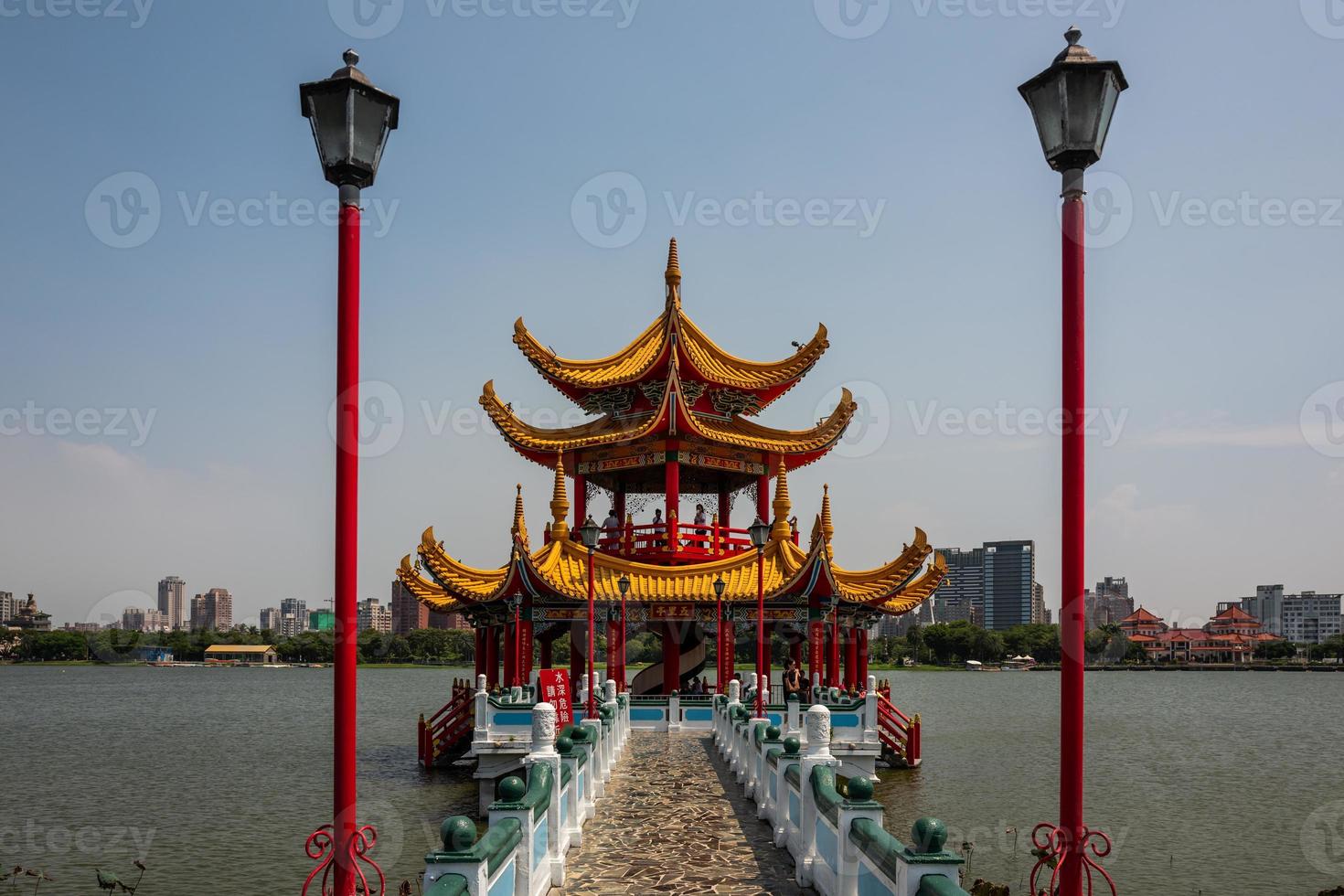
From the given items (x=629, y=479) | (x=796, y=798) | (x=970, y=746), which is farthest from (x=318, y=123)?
(x=970, y=746)

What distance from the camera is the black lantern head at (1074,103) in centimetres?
720

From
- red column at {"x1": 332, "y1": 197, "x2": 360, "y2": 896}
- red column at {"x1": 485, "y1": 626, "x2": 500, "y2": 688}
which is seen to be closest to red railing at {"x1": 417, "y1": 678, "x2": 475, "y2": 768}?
red column at {"x1": 485, "y1": 626, "x2": 500, "y2": 688}

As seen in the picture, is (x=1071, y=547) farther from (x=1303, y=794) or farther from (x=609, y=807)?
(x=1303, y=794)

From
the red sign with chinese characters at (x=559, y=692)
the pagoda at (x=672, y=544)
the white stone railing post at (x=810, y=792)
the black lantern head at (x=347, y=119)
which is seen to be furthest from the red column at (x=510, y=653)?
the black lantern head at (x=347, y=119)

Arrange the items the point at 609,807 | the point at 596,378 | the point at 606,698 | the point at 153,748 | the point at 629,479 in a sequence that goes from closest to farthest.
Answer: the point at 609,807
the point at 606,698
the point at 596,378
the point at 629,479
the point at 153,748

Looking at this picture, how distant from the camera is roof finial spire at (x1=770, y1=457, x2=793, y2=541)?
1251 inches

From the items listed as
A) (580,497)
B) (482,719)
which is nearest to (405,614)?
(580,497)

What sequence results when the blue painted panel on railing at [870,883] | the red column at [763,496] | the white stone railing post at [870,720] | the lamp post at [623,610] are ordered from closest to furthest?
the blue painted panel on railing at [870,883], the white stone railing post at [870,720], the lamp post at [623,610], the red column at [763,496]

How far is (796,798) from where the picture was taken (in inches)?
483

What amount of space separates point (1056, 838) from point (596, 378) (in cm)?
2663

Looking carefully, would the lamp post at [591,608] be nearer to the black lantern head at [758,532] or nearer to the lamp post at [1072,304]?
the black lantern head at [758,532]

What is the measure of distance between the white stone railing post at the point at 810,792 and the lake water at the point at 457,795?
11899mm

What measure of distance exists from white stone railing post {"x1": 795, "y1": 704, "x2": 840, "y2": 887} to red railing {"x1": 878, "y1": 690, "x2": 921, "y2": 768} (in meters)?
19.8

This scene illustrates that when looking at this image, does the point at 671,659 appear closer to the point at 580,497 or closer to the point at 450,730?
the point at 580,497
